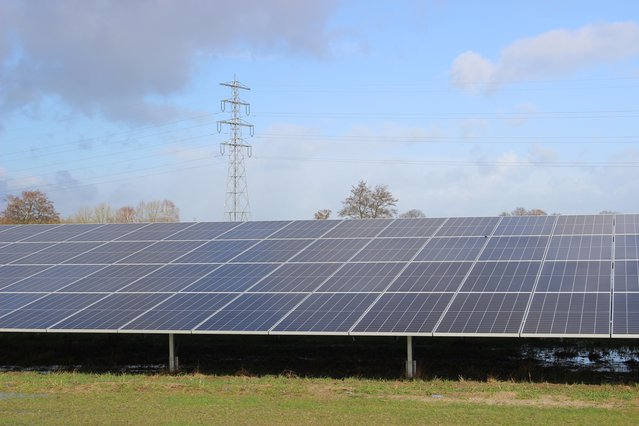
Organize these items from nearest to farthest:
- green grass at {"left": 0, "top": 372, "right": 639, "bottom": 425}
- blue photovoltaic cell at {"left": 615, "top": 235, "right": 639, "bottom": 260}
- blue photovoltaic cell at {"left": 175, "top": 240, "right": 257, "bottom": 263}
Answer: green grass at {"left": 0, "top": 372, "right": 639, "bottom": 425} → blue photovoltaic cell at {"left": 615, "top": 235, "right": 639, "bottom": 260} → blue photovoltaic cell at {"left": 175, "top": 240, "right": 257, "bottom": 263}

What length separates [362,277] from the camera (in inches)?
1083

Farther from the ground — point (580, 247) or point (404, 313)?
point (580, 247)

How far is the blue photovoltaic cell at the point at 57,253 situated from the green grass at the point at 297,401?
8953mm

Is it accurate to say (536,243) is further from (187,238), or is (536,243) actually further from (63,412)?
(63,412)

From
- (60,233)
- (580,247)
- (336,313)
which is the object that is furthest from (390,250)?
(60,233)

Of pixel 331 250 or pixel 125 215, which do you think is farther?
pixel 125 215

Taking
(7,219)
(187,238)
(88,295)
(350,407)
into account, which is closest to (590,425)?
(350,407)

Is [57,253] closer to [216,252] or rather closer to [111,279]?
[111,279]

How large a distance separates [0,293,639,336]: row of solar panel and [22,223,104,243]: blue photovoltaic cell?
9971 mm

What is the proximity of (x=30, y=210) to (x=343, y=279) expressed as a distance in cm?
7456

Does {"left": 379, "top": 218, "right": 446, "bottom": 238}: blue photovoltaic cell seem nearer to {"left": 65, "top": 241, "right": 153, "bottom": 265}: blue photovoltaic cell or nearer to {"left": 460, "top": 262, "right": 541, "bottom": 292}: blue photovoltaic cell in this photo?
{"left": 460, "top": 262, "right": 541, "bottom": 292}: blue photovoltaic cell

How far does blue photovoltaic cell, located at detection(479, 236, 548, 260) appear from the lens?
2823 cm

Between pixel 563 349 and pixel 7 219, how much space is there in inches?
2944

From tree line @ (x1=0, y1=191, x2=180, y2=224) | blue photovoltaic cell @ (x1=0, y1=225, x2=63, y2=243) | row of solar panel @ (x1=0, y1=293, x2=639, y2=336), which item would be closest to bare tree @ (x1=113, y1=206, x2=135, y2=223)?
tree line @ (x1=0, y1=191, x2=180, y2=224)
